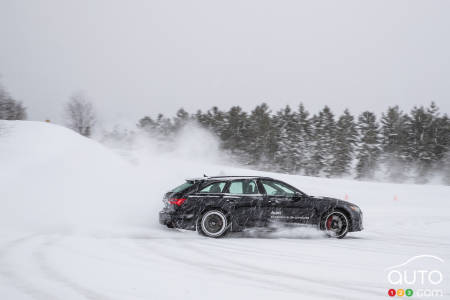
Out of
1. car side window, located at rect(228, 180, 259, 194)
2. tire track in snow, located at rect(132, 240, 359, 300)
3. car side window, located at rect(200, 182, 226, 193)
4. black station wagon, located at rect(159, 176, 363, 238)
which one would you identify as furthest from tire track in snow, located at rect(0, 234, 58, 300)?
car side window, located at rect(228, 180, 259, 194)

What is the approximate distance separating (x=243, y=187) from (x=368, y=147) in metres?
48.5

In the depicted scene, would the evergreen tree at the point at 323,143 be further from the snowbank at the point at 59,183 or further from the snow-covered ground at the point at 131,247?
the snowbank at the point at 59,183

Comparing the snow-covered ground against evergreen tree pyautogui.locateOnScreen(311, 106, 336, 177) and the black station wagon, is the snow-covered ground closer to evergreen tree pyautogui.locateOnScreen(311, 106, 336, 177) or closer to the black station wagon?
the black station wagon

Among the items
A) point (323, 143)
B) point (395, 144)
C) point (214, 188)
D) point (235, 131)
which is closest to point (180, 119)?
point (235, 131)

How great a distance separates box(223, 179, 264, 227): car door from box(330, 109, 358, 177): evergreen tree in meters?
45.2

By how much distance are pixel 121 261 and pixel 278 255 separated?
8.34 ft

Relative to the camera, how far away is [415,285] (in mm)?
4414

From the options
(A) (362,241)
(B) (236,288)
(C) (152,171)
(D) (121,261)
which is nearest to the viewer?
(B) (236,288)

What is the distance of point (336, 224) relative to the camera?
26.7 feet

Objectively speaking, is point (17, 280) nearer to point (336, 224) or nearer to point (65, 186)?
point (336, 224)

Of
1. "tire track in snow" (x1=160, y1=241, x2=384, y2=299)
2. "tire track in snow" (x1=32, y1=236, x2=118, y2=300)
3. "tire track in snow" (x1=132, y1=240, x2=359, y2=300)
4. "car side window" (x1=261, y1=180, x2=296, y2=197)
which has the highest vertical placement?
"car side window" (x1=261, y1=180, x2=296, y2=197)

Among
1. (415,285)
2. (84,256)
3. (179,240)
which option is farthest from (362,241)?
(84,256)

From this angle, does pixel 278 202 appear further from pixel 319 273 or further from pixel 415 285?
pixel 415 285

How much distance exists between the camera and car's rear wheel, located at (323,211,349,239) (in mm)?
8031
